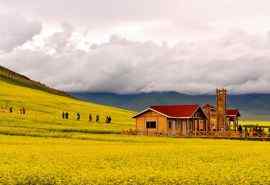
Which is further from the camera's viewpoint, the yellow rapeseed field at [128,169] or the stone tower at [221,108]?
the stone tower at [221,108]

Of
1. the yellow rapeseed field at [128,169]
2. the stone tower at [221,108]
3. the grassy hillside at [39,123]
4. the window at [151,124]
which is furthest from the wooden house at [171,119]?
the yellow rapeseed field at [128,169]

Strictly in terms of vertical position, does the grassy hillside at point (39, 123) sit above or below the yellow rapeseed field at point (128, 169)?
above

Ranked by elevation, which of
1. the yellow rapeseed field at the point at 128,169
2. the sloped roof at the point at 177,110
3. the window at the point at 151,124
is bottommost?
the yellow rapeseed field at the point at 128,169

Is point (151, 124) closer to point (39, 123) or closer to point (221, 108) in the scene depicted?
point (221, 108)

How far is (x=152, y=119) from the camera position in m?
104

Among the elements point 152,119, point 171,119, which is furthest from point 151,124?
point 171,119

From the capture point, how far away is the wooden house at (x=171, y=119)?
10175 cm

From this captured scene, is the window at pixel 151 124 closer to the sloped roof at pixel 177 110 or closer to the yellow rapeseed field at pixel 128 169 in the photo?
the sloped roof at pixel 177 110

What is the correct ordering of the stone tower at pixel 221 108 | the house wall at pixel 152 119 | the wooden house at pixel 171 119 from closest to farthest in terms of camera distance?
the stone tower at pixel 221 108 → the wooden house at pixel 171 119 → the house wall at pixel 152 119

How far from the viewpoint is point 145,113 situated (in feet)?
345

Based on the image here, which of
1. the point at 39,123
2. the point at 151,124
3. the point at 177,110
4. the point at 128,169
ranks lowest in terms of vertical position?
the point at 128,169

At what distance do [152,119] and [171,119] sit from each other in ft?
12.6

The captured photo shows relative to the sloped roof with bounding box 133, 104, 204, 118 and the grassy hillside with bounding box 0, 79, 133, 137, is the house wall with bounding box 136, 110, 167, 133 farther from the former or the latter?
the grassy hillside with bounding box 0, 79, 133, 137

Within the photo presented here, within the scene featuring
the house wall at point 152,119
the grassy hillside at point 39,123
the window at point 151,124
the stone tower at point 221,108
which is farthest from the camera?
the window at point 151,124
